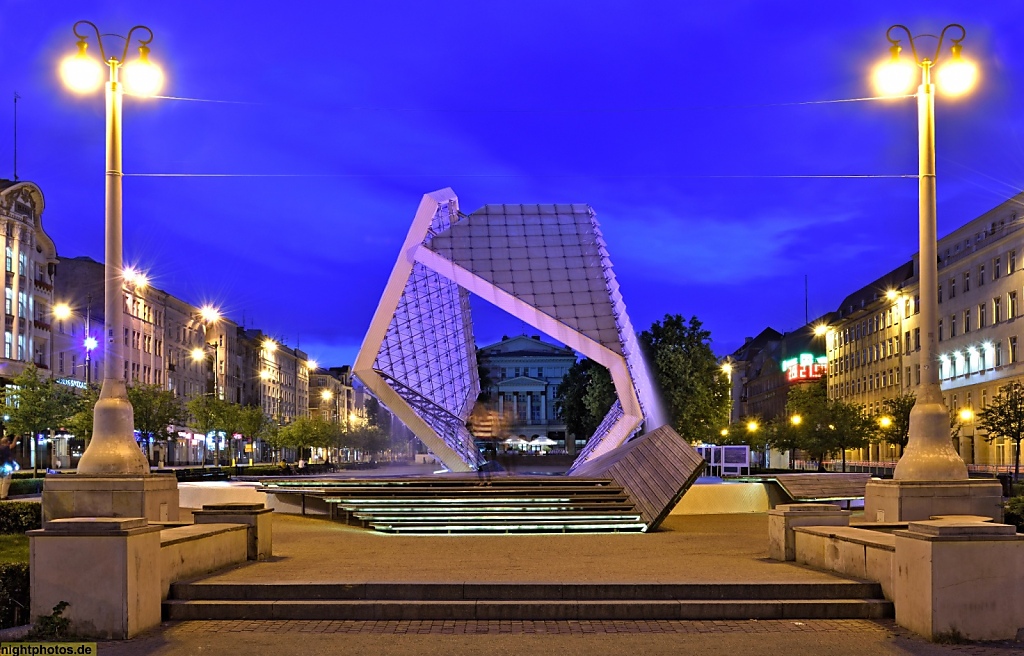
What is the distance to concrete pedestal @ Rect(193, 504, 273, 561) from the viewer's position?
17203 millimetres

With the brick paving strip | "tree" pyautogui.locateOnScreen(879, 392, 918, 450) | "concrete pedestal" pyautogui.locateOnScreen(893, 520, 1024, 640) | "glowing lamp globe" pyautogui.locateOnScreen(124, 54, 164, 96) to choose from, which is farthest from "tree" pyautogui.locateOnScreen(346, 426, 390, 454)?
"concrete pedestal" pyautogui.locateOnScreen(893, 520, 1024, 640)

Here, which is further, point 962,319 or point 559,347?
point 559,347

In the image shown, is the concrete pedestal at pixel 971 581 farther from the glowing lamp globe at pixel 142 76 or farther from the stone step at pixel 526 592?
the glowing lamp globe at pixel 142 76

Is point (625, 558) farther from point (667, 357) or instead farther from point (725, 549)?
point (667, 357)

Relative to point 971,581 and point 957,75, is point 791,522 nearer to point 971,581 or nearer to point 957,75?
point 971,581

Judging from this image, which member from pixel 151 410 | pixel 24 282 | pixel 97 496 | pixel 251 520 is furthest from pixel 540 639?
pixel 24 282

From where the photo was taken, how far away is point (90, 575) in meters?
11.9

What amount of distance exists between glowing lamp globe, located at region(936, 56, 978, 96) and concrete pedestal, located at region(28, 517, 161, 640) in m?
13.5

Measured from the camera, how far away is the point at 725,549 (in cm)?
1950

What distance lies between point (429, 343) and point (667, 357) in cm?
1351

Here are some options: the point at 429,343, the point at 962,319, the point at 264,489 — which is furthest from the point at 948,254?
the point at 264,489

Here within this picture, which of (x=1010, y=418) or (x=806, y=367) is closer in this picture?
(x=1010, y=418)

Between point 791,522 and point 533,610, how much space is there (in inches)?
220

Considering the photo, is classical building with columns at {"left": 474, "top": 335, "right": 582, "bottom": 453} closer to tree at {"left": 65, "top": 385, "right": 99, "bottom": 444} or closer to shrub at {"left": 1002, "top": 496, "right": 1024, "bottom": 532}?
tree at {"left": 65, "top": 385, "right": 99, "bottom": 444}
